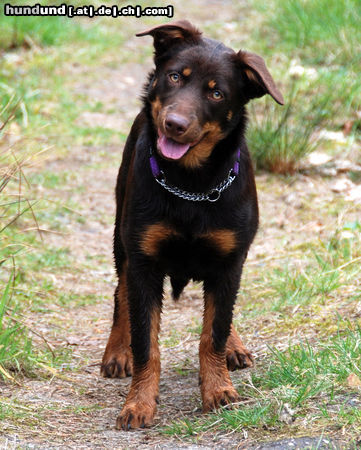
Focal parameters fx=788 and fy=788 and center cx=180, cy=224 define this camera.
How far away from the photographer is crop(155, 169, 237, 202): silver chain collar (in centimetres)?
351

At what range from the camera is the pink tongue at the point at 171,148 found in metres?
3.34

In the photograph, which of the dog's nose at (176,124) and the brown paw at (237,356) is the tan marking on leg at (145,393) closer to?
the brown paw at (237,356)

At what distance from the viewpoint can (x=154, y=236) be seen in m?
3.48

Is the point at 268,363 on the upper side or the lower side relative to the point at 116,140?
lower

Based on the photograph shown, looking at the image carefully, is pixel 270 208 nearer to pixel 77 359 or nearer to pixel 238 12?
pixel 77 359

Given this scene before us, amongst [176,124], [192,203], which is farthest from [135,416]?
[176,124]

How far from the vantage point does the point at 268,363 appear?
3.89 m

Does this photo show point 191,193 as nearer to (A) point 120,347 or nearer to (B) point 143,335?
(B) point 143,335

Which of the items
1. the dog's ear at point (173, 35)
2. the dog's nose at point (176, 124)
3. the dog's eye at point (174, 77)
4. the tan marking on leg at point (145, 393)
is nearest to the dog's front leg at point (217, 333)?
the tan marking on leg at point (145, 393)

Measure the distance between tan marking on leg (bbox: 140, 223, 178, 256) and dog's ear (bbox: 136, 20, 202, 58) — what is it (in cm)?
80

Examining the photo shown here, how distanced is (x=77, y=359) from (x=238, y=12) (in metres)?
8.17

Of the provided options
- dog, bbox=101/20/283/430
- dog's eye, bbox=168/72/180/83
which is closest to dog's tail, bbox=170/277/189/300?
dog, bbox=101/20/283/430

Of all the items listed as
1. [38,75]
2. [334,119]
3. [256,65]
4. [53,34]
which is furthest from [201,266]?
[53,34]

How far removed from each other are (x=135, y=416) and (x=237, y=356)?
Answer: 80 centimetres
